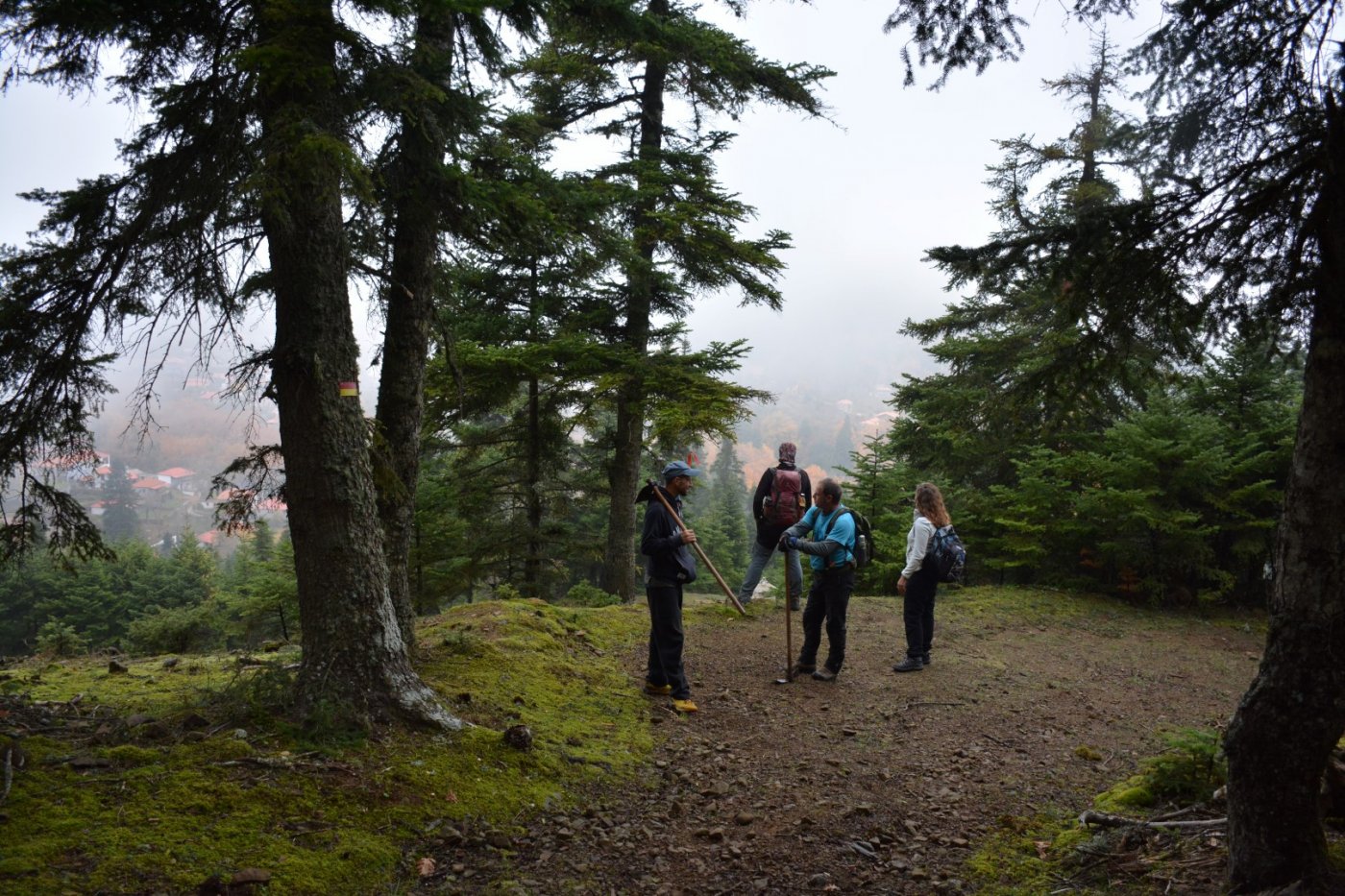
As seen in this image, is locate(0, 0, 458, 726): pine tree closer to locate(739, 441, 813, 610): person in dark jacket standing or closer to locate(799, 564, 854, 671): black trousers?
locate(799, 564, 854, 671): black trousers

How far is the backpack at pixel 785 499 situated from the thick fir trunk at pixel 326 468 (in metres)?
6.02

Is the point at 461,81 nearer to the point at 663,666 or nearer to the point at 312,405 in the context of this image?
the point at 312,405

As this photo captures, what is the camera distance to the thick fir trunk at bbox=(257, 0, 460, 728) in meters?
4.33

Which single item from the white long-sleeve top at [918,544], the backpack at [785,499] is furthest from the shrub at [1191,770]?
the backpack at [785,499]

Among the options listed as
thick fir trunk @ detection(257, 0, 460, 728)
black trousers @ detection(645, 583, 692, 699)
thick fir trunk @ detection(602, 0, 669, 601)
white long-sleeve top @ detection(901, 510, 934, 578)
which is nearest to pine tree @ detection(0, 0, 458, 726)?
thick fir trunk @ detection(257, 0, 460, 728)

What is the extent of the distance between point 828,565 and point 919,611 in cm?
168

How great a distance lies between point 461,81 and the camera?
228 inches

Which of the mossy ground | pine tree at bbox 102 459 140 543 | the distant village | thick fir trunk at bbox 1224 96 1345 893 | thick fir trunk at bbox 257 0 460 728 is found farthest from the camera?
the distant village

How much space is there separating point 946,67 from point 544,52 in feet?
31.9

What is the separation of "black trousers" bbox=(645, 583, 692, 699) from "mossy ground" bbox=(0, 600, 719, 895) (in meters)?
0.56

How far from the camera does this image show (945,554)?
7762 millimetres

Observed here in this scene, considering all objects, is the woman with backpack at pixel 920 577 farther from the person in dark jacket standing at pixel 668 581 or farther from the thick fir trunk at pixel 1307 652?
the thick fir trunk at pixel 1307 652

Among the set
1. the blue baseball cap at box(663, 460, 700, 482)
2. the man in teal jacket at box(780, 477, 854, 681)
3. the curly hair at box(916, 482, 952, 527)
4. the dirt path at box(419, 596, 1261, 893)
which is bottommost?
the dirt path at box(419, 596, 1261, 893)

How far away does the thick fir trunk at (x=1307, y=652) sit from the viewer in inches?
103
